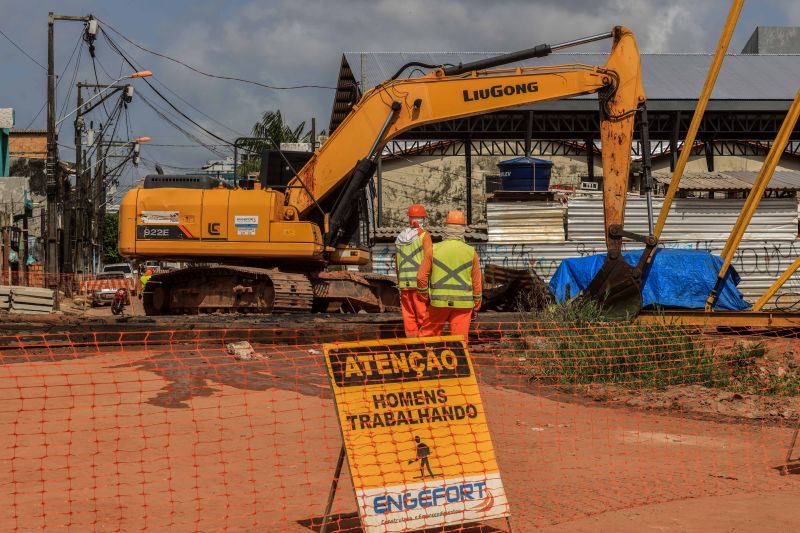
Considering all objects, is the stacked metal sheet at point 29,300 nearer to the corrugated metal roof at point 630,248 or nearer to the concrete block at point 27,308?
the concrete block at point 27,308

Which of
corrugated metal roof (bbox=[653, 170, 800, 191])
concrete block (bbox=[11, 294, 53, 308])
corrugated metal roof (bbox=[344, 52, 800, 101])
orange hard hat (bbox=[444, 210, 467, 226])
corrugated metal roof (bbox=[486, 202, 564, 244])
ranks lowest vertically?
concrete block (bbox=[11, 294, 53, 308])

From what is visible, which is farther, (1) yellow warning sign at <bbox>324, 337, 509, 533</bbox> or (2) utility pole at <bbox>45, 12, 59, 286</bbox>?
(2) utility pole at <bbox>45, 12, 59, 286</bbox>

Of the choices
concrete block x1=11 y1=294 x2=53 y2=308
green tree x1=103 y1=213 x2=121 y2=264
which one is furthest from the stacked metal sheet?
green tree x1=103 y1=213 x2=121 y2=264

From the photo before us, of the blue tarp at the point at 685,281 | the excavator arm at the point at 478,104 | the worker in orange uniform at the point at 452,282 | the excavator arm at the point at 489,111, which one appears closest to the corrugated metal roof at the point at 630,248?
the blue tarp at the point at 685,281

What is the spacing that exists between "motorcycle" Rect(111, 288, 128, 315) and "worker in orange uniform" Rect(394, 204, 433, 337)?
60.7ft

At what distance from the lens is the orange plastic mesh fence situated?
641 centimetres

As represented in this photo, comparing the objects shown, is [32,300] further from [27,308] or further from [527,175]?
[527,175]

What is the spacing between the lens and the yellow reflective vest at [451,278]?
10016mm

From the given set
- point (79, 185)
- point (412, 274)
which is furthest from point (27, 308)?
point (79, 185)

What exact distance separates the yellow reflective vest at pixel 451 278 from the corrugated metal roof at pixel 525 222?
1936cm

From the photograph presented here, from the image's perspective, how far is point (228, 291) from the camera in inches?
730

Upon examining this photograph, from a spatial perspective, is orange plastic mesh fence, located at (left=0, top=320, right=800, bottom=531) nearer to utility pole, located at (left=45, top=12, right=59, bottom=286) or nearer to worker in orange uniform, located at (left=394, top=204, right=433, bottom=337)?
worker in orange uniform, located at (left=394, top=204, right=433, bottom=337)

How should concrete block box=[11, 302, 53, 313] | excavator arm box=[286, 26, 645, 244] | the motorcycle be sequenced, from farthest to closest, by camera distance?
the motorcycle < concrete block box=[11, 302, 53, 313] < excavator arm box=[286, 26, 645, 244]

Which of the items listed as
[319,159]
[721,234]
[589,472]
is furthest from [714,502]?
[721,234]
